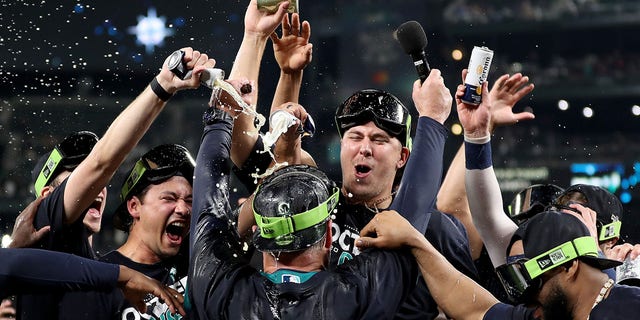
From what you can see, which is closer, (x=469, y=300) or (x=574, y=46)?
(x=469, y=300)

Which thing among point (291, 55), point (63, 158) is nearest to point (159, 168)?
point (63, 158)

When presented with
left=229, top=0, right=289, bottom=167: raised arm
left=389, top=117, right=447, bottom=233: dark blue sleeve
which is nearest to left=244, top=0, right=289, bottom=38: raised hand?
left=229, top=0, right=289, bottom=167: raised arm

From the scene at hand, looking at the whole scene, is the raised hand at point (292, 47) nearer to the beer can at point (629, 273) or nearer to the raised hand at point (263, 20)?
the raised hand at point (263, 20)

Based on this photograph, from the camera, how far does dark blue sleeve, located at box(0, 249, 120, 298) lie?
372cm

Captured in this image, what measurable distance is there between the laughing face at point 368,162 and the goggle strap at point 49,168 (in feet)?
4.63

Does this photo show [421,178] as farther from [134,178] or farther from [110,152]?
[134,178]

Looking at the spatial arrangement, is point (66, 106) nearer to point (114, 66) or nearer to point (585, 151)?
point (114, 66)

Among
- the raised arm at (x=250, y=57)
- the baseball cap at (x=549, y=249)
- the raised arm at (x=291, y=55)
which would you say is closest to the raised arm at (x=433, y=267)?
the baseball cap at (x=549, y=249)

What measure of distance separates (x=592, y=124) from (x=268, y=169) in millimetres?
18022

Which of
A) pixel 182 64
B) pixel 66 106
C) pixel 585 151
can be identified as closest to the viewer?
pixel 182 64

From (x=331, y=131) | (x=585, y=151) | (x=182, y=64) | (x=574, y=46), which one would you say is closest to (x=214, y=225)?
(x=182, y=64)

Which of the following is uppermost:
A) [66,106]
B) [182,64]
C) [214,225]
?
[66,106]

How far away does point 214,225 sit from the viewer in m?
3.54

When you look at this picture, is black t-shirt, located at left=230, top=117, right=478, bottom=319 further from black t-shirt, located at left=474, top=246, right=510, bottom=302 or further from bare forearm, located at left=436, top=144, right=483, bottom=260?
black t-shirt, located at left=474, top=246, right=510, bottom=302
